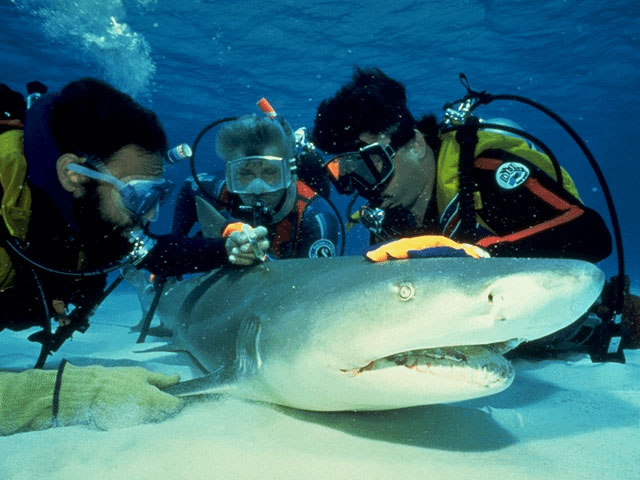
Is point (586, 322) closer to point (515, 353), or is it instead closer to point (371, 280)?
point (515, 353)

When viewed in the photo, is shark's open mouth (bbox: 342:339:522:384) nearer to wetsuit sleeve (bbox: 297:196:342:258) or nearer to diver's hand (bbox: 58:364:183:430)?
diver's hand (bbox: 58:364:183:430)

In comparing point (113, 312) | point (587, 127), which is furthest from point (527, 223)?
point (587, 127)

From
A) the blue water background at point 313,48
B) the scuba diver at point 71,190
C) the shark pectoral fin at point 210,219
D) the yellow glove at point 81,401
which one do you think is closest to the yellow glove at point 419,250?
the yellow glove at point 81,401

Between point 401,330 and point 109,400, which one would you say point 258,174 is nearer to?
point 109,400

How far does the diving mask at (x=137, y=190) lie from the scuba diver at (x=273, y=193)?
1.72 m

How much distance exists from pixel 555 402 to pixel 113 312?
10403 mm

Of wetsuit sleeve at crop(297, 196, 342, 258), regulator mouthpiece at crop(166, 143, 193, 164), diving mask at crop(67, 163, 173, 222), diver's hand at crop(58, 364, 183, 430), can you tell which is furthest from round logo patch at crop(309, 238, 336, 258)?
diver's hand at crop(58, 364, 183, 430)

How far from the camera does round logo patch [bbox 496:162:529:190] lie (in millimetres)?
3311

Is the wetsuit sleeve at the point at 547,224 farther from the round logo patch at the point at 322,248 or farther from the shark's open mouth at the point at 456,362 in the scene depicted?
the round logo patch at the point at 322,248

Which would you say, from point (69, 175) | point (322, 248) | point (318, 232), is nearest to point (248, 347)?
point (69, 175)

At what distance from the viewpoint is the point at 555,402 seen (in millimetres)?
2855

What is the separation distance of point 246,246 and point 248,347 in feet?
4.19

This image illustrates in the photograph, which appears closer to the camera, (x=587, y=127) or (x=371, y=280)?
(x=371, y=280)

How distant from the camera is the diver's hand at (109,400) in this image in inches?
84.7
